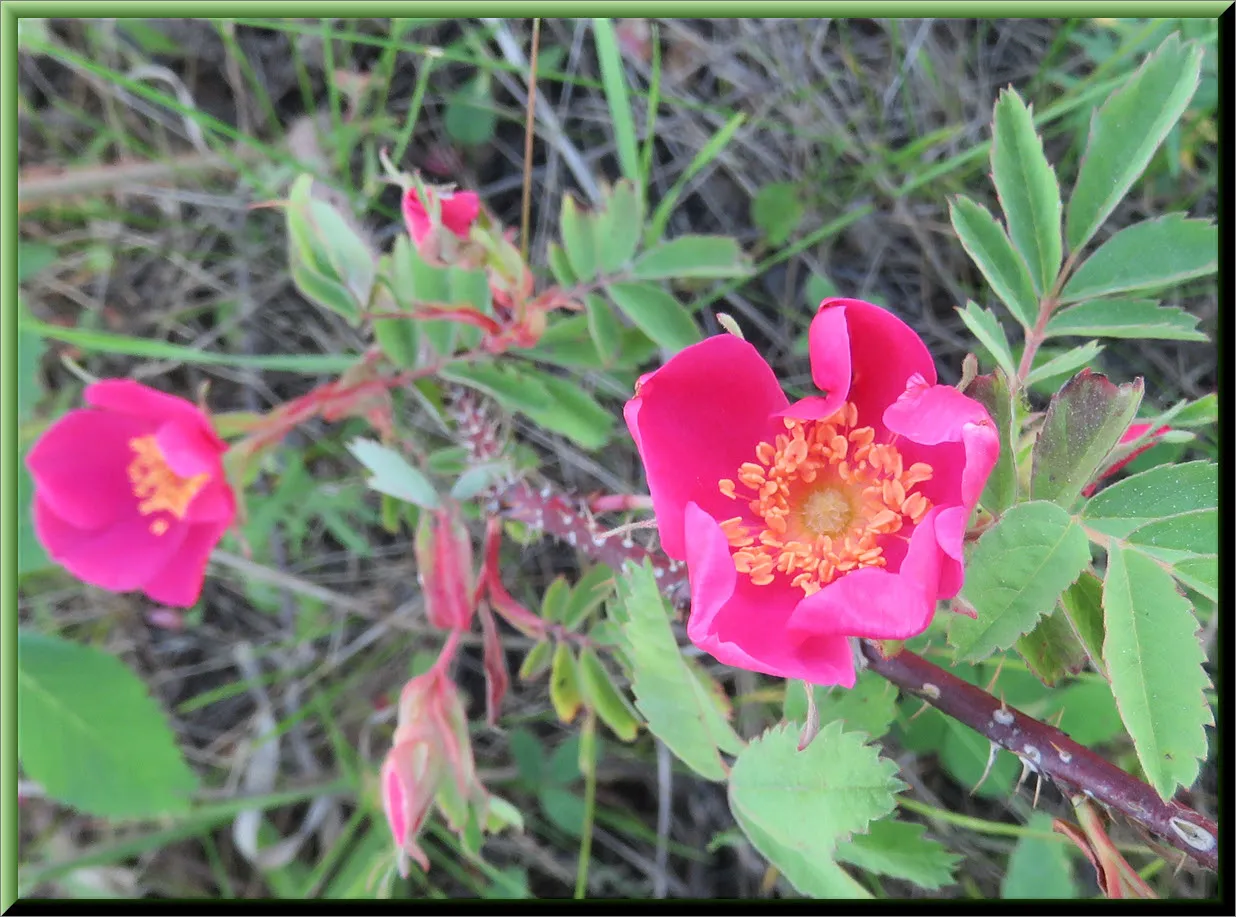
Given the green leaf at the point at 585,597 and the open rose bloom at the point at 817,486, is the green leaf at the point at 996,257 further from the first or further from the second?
the green leaf at the point at 585,597

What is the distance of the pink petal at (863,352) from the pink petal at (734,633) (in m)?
0.20

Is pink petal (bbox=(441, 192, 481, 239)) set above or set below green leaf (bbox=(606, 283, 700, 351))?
above

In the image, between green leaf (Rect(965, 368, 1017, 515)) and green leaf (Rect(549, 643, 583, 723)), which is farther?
green leaf (Rect(549, 643, 583, 723))

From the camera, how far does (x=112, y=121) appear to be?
81.3 inches

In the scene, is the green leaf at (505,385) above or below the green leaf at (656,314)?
below

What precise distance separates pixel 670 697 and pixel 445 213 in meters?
0.70

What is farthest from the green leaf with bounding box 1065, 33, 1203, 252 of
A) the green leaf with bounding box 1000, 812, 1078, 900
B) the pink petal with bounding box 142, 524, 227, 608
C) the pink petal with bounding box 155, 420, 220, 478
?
the pink petal with bounding box 142, 524, 227, 608

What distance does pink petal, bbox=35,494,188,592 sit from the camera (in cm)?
142

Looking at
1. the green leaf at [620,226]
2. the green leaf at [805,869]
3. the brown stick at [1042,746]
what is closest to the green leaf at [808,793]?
the green leaf at [805,869]

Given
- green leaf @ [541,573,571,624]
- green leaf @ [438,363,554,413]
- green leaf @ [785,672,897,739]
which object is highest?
green leaf @ [438,363,554,413]

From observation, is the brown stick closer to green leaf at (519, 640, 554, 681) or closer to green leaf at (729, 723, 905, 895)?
green leaf at (729, 723, 905, 895)

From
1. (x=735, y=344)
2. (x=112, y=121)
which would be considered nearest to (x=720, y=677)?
(x=735, y=344)

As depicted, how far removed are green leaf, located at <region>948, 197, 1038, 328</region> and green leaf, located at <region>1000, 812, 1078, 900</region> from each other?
85 cm

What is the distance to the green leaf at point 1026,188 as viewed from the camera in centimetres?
97
